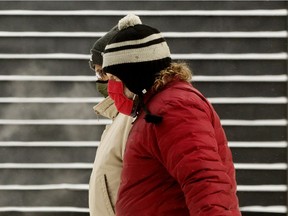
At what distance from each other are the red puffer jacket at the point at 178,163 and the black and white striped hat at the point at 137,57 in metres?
0.11

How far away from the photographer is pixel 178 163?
175 cm

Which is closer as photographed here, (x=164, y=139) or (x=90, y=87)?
(x=164, y=139)

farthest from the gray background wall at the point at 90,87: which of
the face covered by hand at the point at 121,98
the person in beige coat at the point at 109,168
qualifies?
the face covered by hand at the point at 121,98

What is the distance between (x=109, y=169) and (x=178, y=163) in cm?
92

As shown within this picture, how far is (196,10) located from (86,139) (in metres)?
1.36

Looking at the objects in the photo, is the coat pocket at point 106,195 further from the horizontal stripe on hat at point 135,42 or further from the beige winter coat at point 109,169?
the horizontal stripe on hat at point 135,42

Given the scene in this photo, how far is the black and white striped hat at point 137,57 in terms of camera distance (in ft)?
6.77

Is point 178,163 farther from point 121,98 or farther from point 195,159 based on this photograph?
point 121,98

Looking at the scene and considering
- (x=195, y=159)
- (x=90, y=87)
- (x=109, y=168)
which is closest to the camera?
(x=195, y=159)

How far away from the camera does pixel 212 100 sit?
4.55 meters

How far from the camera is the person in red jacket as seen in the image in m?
1.71

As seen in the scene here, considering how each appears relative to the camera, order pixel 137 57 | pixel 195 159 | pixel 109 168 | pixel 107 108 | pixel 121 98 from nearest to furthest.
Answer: pixel 195 159
pixel 137 57
pixel 121 98
pixel 109 168
pixel 107 108

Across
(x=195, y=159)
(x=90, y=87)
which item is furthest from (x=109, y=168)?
(x=90, y=87)

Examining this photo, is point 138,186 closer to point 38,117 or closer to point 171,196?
point 171,196
